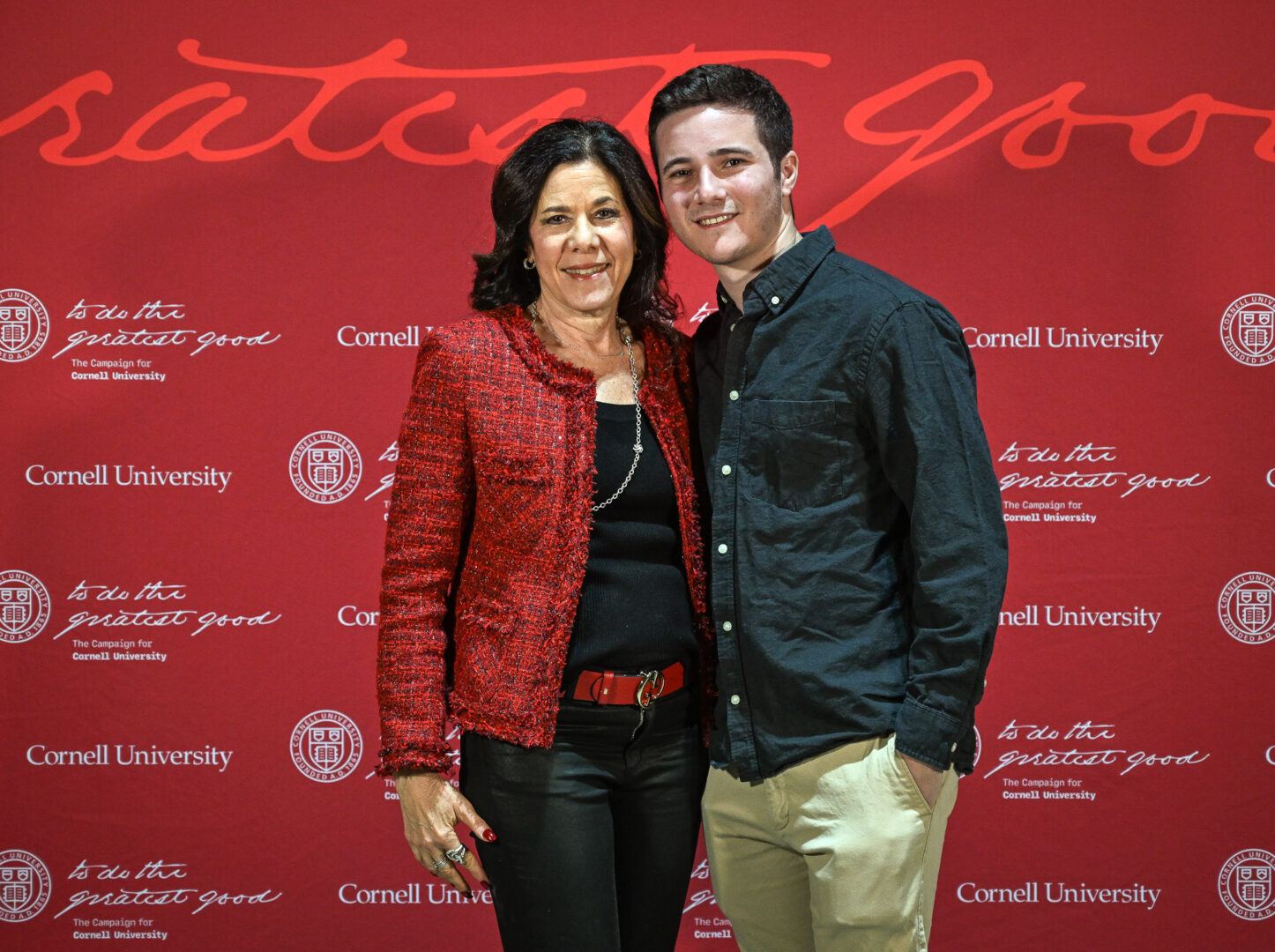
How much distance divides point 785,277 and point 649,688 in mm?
698

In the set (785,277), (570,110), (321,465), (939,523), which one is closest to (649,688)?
(939,523)

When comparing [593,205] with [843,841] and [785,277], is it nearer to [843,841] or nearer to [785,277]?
[785,277]

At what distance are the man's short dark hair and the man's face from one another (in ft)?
0.04

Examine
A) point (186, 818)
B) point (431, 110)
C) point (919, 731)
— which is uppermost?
point (431, 110)

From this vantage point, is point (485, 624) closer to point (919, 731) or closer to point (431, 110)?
point (919, 731)

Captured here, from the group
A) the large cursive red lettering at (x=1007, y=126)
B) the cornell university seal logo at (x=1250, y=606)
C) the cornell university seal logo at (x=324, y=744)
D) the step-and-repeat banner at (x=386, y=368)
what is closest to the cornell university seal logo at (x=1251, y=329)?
the step-and-repeat banner at (x=386, y=368)

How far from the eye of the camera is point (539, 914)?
177 cm

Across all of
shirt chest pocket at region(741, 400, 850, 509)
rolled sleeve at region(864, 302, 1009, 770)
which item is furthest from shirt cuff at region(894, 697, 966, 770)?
shirt chest pocket at region(741, 400, 850, 509)

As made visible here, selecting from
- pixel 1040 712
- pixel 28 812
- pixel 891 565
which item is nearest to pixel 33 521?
pixel 28 812

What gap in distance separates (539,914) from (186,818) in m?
1.52

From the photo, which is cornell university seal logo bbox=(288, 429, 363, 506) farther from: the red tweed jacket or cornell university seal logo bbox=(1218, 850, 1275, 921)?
cornell university seal logo bbox=(1218, 850, 1275, 921)

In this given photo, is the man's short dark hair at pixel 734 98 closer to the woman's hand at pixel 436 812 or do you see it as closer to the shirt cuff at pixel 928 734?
the shirt cuff at pixel 928 734

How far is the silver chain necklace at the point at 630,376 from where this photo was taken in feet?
5.99

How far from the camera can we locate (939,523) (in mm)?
1624
